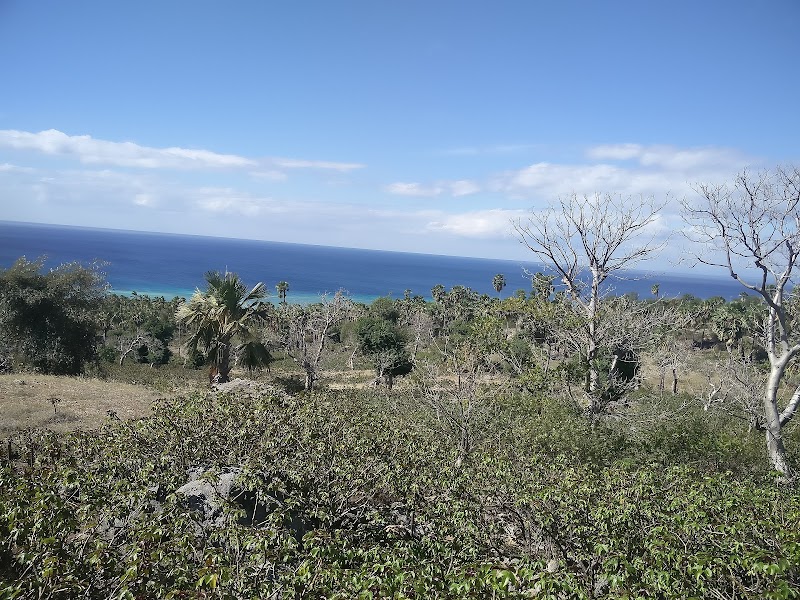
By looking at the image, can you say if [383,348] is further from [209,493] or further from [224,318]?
[209,493]

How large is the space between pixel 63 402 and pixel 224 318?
542 cm

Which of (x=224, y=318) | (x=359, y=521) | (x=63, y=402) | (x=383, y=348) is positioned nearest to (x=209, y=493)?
(x=359, y=521)

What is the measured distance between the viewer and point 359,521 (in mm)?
7469

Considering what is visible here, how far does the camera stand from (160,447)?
8.25m

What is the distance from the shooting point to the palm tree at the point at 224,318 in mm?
18359

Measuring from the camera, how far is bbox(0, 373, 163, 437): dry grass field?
12.9 m

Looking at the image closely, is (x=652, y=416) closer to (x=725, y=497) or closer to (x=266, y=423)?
(x=725, y=497)

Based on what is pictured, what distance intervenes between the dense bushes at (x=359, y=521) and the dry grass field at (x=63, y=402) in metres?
2.20

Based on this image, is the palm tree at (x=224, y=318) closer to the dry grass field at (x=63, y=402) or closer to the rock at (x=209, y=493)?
the dry grass field at (x=63, y=402)

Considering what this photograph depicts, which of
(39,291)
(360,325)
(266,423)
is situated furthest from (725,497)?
(360,325)

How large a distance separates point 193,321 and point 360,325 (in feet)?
70.1

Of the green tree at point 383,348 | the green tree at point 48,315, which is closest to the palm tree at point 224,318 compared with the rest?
the green tree at point 48,315

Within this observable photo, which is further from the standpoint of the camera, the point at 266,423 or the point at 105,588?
the point at 266,423

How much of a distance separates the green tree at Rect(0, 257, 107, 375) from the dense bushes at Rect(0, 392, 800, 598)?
48.2ft
